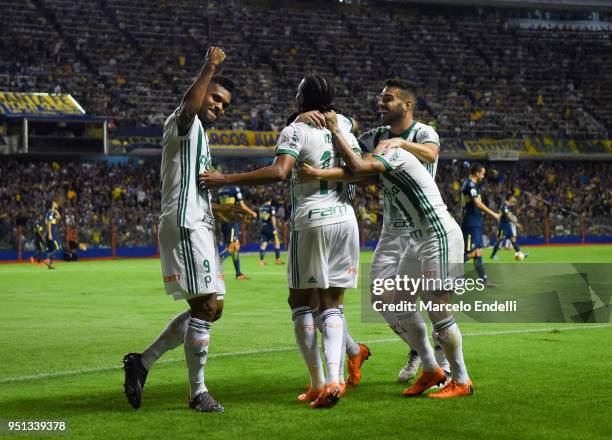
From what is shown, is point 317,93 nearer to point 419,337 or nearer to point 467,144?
point 419,337

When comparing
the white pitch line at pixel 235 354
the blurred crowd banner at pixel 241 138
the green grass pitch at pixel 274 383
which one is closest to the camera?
the green grass pitch at pixel 274 383

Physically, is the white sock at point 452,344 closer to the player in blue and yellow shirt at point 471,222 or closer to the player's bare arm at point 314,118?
the player's bare arm at point 314,118

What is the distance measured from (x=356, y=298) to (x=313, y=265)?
10.0m

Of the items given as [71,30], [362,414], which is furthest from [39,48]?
[362,414]

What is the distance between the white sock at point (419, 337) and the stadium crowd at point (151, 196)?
25492mm

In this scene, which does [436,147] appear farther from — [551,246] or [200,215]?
[551,246]

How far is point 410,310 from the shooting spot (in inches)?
307

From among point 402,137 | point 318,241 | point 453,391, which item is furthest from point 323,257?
point 453,391

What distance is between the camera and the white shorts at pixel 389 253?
8266 mm

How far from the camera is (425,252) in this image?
751cm

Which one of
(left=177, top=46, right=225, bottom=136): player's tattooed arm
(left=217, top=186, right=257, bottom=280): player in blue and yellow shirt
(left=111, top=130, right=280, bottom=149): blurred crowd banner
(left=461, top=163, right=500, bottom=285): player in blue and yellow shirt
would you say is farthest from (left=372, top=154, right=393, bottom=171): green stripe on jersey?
(left=111, top=130, right=280, bottom=149): blurred crowd banner

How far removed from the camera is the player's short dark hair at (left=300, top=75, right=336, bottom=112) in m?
7.25

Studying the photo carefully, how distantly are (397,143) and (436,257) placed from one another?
3.04 ft

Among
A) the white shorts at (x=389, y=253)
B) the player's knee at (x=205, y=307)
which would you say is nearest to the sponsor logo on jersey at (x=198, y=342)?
the player's knee at (x=205, y=307)
